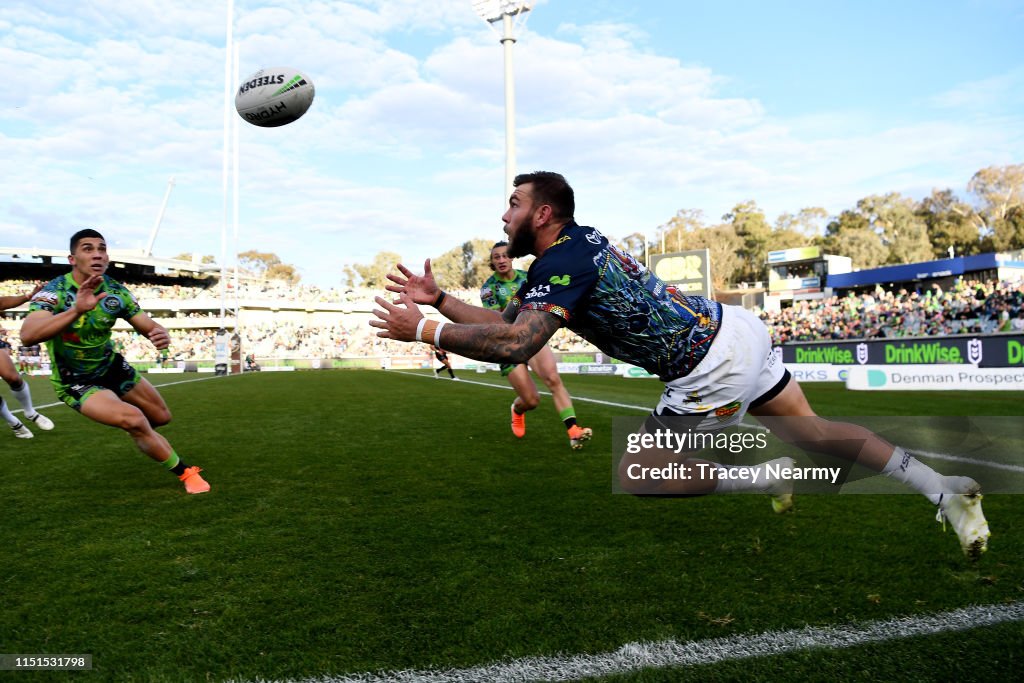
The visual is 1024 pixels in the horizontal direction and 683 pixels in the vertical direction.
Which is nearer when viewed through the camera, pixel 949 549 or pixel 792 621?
pixel 792 621

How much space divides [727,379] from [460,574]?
1.65 m

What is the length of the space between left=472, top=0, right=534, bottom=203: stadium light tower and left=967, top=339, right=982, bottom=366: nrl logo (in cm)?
3049

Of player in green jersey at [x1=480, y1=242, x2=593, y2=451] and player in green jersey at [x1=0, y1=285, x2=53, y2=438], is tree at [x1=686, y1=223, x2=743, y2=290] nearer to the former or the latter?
player in green jersey at [x1=480, y1=242, x2=593, y2=451]

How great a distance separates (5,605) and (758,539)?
12.4ft

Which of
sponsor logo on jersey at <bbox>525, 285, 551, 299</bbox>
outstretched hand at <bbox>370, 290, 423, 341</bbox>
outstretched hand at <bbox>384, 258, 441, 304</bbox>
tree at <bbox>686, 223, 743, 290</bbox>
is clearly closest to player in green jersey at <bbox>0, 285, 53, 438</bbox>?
outstretched hand at <bbox>384, 258, 441, 304</bbox>

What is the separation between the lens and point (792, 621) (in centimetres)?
266

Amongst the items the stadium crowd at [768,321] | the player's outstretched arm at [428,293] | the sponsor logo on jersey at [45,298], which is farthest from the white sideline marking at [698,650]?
the stadium crowd at [768,321]

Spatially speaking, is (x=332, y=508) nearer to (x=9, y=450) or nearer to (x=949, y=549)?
(x=949, y=549)

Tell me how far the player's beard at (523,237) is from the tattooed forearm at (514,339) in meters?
0.47

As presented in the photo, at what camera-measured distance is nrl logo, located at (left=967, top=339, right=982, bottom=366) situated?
18.7 metres

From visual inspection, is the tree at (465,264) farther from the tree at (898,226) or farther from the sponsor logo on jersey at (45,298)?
the sponsor logo on jersey at (45,298)

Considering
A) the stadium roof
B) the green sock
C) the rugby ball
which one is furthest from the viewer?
the stadium roof

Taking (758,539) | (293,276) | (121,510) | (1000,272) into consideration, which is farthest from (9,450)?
(293,276)

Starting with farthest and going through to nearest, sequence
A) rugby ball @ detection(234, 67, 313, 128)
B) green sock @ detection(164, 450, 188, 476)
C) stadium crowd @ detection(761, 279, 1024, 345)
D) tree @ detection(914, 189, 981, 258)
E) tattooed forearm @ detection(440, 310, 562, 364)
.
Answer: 1. tree @ detection(914, 189, 981, 258)
2. stadium crowd @ detection(761, 279, 1024, 345)
3. rugby ball @ detection(234, 67, 313, 128)
4. green sock @ detection(164, 450, 188, 476)
5. tattooed forearm @ detection(440, 310, 562, 364)
